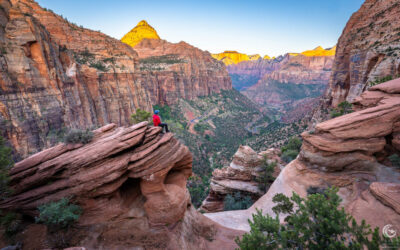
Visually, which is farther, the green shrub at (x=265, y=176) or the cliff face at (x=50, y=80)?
the green shrub at (x=265, y=176)

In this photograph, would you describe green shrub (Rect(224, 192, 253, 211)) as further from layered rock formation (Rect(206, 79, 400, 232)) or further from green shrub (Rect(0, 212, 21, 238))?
green shrub (Rect(0, 212, 21, 238))

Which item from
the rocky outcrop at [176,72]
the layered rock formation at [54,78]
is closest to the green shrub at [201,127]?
the rocky outcrop at [176,72]

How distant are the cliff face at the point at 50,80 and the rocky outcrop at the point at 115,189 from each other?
715 inches

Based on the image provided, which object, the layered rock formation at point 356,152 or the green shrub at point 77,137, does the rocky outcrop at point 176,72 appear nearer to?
the green shrub at point 77,137

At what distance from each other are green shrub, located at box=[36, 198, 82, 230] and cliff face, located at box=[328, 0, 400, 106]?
37.2m

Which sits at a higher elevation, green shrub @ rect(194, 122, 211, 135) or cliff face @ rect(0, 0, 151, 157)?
cliff face @ rect(0, 0, 151, 157)

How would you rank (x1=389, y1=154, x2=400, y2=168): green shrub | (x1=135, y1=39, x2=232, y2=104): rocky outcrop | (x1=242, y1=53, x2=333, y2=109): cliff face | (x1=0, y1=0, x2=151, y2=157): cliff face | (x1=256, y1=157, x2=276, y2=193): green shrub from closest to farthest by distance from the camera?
(x1=389, y1=154, x2=400, y2=168): green shrub
(x1=0, y1=0, x2=151, y2=157): cliff face
(x1=256, y1=157, x2=276, y2=193): green shrub
(x1=135, y1=39, x2=232, y2=104): rocky outcrop
(x1=242, y1=53, x2=333, y2=109): cliff face

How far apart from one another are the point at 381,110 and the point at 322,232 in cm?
1334

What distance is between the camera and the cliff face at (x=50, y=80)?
67.9 ft

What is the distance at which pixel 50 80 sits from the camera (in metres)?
25.4

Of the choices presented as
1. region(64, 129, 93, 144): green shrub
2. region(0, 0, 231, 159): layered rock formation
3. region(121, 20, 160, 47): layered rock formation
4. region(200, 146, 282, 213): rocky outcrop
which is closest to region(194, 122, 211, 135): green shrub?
region(0, 0, 231, 159): layered rock formation

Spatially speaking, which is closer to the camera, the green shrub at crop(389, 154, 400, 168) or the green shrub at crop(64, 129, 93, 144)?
the green shrub at crop(64, 129, 93, 144)

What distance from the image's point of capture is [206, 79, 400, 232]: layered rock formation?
12992 mm

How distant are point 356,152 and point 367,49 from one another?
28.9m
